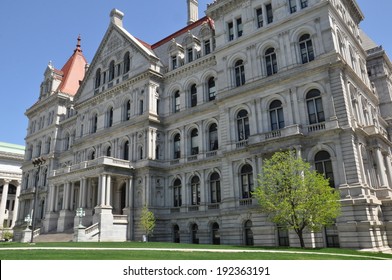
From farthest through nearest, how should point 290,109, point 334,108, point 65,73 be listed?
point 65,73, point 290,109, point 334,108

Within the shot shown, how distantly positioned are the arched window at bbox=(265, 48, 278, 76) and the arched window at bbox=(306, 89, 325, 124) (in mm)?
4199

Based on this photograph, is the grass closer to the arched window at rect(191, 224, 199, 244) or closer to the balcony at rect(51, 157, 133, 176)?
the arched window at rect(191, 224, 199, 244)

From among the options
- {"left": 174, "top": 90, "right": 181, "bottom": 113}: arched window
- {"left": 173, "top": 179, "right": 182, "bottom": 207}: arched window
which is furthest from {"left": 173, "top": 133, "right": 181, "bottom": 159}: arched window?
{"left": 174, "top": 90, "right": 181, "bottom": 113}: arched window

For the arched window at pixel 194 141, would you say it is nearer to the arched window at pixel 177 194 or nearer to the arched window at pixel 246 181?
the arched window at pixel 177 194

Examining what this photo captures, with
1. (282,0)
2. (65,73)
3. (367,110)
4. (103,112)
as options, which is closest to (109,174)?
(103,112)

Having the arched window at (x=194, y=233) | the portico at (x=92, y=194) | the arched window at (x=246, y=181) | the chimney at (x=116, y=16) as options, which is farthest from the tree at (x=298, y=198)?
the chimney at (x=116, y=16)

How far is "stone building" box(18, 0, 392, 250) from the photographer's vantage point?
2564 centimetres

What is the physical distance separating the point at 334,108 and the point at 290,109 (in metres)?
3.44

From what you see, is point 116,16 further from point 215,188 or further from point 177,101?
point 215,188

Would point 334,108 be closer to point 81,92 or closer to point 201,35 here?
point 201,35

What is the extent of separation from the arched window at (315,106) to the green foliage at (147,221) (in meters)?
16.9

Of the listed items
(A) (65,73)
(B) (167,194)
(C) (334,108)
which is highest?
(A) (65,73)

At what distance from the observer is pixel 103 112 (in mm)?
43781

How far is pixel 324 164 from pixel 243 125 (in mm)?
8255
